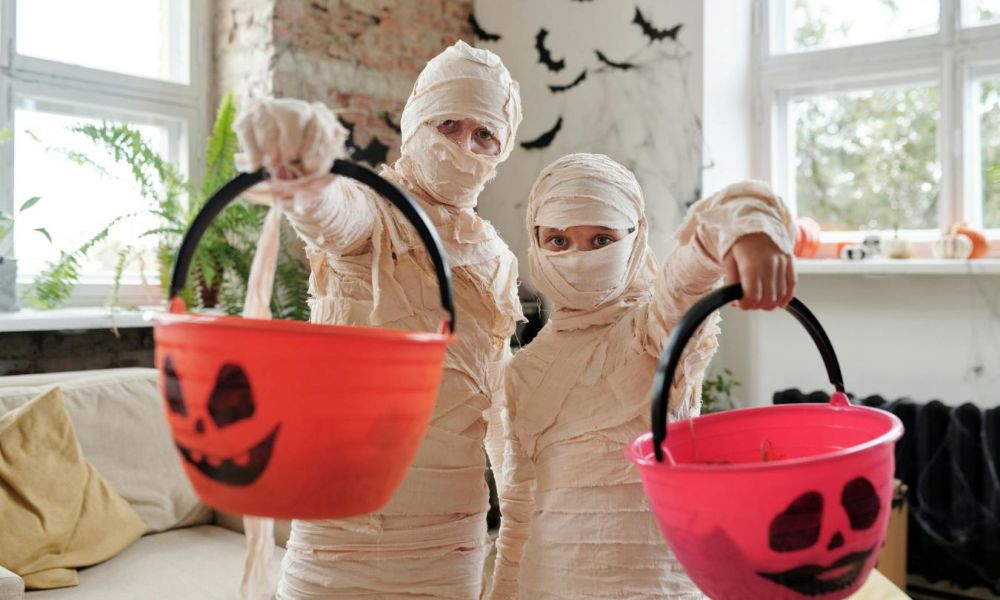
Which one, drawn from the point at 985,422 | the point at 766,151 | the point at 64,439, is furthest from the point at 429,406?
the point at 766,151

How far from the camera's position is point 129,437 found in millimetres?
2691

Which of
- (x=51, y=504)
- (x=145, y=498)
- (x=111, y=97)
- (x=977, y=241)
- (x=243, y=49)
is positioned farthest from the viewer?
(x=243, y=49)

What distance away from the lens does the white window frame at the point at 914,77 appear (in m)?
3.31

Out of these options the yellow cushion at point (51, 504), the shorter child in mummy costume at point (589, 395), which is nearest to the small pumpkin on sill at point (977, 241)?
the shorter child in mummy costume at point (589, 395)

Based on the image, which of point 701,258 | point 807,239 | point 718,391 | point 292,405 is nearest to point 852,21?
point 807,239

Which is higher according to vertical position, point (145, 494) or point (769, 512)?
point (769, 512)

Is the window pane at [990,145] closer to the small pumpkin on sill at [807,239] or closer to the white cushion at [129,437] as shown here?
the small pumpkin on sill at [807,239]

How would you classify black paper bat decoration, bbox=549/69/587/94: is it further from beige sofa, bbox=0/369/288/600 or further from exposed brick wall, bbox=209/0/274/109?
beige sofa, bbox=0/369/288/600

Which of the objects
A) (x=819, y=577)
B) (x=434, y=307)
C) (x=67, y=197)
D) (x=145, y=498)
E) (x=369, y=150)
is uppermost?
(x=369, y=150)

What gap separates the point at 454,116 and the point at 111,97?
105 inches

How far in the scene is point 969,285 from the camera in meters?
3.13

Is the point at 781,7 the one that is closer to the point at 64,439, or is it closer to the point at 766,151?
the point at 766,151

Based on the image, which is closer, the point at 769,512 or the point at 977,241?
the point at 769,512

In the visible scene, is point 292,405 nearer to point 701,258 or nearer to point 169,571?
point 701,258
